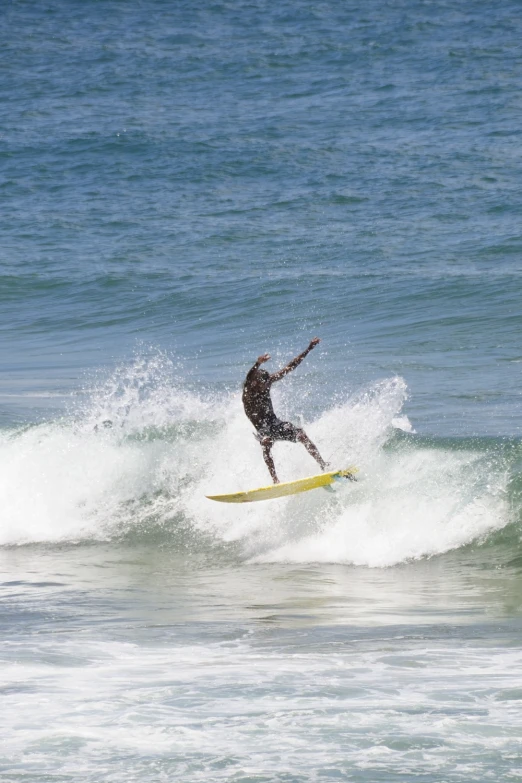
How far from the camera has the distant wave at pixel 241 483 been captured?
11.8 meters

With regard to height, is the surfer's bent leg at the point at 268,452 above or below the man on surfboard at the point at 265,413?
below

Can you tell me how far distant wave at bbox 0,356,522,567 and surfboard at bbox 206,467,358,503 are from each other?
1.72ft

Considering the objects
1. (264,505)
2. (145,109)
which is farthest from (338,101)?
(264,505)

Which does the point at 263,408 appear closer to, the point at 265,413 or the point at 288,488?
the point at 265,413

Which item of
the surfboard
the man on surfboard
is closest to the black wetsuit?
the man on surfboard

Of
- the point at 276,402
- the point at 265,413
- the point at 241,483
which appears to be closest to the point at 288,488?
the point at 265,413

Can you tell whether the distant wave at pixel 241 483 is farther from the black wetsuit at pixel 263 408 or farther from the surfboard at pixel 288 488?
the black wetsuit at pixel 263 408

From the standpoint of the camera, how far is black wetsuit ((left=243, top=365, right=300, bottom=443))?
11.7m

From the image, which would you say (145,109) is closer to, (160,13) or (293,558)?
(160,13)

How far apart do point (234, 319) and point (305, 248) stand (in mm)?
5258

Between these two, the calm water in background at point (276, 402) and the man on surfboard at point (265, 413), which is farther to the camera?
the man on surfboard at point (265, 413)

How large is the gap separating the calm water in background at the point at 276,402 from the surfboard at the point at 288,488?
526 millimetres

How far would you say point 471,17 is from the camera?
45.3 metres

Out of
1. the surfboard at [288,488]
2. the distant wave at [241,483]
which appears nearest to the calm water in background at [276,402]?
the distant wave at [241,483]
